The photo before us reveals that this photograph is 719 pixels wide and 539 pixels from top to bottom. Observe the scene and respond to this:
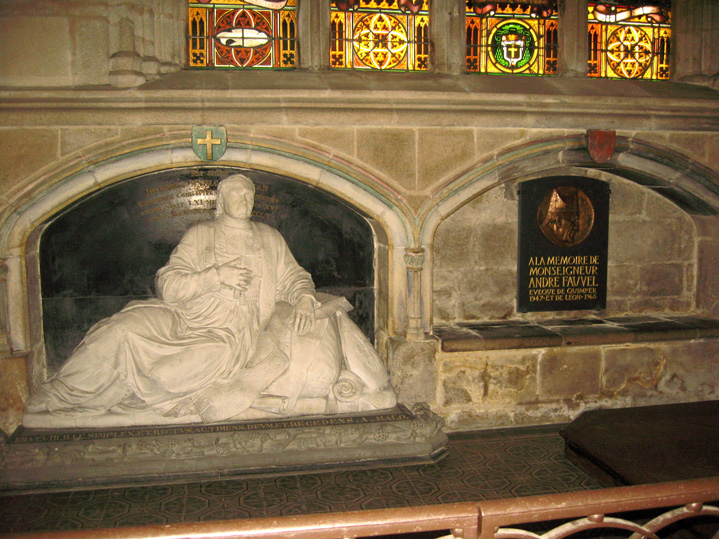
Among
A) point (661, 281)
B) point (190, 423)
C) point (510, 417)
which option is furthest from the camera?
point (661, 281)

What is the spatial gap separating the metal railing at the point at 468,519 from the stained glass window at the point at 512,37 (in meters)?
3.51

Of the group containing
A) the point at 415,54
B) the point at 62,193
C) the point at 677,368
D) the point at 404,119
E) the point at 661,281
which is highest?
the point at 415,54

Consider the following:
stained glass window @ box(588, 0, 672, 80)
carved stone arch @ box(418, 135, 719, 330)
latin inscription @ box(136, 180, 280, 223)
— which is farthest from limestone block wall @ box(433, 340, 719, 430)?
stained glass window @ box(588, 0, 672, 80)

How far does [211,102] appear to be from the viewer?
3746 mm

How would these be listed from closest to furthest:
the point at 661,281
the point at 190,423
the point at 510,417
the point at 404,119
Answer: the point at 190,423 → the point at 404,119 → the point at 510,417 → the point at 661,281

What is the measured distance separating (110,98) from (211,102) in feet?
1.97

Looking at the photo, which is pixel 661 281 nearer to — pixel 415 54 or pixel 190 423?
pixel 415 54

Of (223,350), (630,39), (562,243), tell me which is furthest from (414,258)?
(630,39)

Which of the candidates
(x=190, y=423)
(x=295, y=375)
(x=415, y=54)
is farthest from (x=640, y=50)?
(x=190, y=423)

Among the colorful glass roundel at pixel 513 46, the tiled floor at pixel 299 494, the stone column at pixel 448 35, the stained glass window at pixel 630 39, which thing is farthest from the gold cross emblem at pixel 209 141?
the stained glass window at pixel 630 39

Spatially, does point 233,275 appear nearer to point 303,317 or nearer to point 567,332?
point 303,317

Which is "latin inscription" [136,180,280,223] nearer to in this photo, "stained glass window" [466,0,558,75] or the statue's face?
the statue's face

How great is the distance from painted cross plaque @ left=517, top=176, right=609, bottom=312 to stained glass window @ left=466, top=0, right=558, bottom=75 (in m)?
0.93

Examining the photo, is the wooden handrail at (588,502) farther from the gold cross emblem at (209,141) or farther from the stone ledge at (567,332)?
the gold cross emblem at (209,141)
